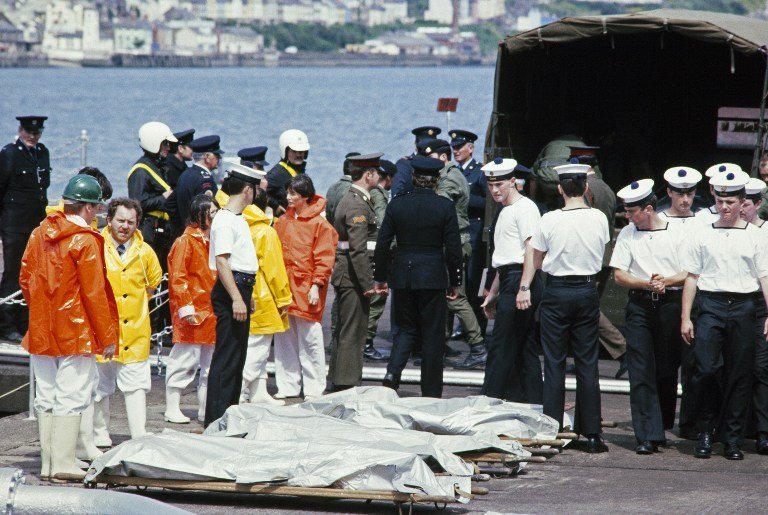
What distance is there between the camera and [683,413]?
31.5ft

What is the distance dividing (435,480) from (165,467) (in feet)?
4.95

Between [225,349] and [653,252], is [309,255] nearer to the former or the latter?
[225,349]

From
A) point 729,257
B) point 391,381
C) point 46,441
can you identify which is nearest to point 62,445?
point 46,441

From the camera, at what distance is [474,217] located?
13.7 meters

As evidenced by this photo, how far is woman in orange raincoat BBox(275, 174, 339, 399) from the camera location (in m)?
11.1

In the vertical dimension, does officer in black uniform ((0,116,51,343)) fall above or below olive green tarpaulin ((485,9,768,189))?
below

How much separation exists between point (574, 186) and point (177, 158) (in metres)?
5.08

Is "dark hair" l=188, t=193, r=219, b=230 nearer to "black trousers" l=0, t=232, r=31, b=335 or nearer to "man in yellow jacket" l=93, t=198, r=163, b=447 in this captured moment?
"man in yellow jacket" l=93, t=198, r=163, b=447

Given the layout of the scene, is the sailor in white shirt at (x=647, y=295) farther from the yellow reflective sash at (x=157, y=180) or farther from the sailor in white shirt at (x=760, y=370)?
the yellow reflective sash at (x=157, y=180)

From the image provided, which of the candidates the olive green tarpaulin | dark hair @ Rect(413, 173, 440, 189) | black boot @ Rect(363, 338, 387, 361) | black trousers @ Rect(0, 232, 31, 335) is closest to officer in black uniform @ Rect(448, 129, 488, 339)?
the olive green tarpaulin

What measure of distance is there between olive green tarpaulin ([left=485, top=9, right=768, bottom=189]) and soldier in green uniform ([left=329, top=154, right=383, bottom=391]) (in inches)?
103

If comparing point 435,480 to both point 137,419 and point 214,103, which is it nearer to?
point 137,419

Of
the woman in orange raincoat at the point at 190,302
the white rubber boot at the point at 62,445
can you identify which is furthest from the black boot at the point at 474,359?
the white rubber boot at the point at 62,445

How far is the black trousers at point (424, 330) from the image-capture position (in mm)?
10391
